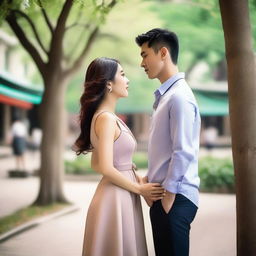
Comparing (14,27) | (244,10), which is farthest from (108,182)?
(14,27)

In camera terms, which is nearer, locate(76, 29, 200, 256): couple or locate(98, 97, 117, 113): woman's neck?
locate(76, 29, 200, 256): couple

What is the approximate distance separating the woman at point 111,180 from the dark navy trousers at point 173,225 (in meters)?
0.25

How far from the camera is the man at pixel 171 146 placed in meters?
3.48

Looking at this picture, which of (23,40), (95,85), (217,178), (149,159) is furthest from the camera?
(217,178)

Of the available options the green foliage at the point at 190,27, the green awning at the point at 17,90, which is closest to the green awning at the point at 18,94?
the green awning at the point at 17,90

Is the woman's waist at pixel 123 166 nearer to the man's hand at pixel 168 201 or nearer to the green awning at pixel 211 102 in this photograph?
the man's hand at pixel 168 201

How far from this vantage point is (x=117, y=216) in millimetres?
3857

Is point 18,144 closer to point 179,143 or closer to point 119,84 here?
point 119,84

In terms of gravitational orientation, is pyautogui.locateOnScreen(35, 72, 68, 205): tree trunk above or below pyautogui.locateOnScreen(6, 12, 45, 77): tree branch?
Result: below

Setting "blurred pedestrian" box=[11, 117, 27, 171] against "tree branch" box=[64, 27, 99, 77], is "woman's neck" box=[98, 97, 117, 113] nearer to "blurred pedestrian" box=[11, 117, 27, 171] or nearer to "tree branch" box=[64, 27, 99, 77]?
"tree branch" box=[64, 27, 99, 77]

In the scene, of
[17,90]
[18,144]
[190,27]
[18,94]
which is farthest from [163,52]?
[190,27]

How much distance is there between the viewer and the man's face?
146 inches

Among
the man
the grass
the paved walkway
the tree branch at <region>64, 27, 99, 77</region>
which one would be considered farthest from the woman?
the tree branch at <region>64, 27, 99, 77</region>

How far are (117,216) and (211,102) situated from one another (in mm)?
20195
